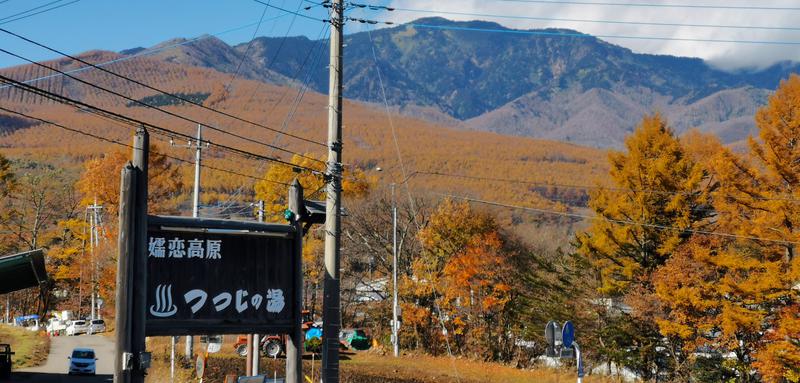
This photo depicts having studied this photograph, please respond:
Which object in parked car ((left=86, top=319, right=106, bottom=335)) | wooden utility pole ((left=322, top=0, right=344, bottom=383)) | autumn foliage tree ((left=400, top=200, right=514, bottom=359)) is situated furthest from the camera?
parked car ((left=86, top=319, right=106, bottom=335))

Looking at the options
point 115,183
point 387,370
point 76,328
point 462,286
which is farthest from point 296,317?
point 115,183

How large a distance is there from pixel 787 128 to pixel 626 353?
43.5 ft

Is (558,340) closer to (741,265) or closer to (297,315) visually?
(297,315)

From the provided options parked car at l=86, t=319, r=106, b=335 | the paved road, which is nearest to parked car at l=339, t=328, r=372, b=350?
the paved road

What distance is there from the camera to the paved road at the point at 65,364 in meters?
31.1

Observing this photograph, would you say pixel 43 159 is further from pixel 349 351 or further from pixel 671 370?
pixel 671 370

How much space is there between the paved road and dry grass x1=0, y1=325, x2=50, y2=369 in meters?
0.42

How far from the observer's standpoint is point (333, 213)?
16.3 m

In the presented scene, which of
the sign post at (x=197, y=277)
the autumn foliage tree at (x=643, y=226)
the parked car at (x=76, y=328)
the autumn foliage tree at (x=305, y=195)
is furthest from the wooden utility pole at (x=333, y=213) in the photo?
the parked car at (x=76, y=328)

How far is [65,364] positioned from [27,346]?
8.96m

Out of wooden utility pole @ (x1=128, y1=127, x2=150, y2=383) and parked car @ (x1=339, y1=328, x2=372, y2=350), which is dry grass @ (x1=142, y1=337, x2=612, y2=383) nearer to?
parked car @ (x1=339, y1=328, x2=372, y2=350)

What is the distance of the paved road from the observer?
31078 mm

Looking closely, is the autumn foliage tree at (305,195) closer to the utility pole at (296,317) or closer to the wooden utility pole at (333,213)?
the wooden utility pole at (333,213)

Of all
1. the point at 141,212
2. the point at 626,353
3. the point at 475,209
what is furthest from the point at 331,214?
the point at 475,209
